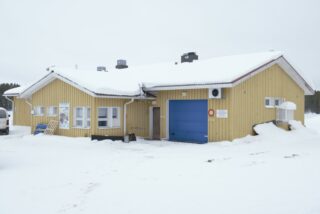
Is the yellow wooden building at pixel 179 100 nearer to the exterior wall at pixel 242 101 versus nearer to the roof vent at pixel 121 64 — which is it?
the exterior wall at pixel 242 101

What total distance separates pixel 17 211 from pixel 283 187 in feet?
18.1

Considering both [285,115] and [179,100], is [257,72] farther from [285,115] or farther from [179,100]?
[179,100]

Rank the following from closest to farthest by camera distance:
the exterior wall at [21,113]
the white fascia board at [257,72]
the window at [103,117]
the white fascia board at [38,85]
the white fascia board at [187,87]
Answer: the white fascia board at [187,87] → the white fascia board at [257,72] → the window at [103,117] → the white fascia board at [38,85] → the exterior wall at [21,113]

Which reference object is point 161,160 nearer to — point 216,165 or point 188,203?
point 216,165

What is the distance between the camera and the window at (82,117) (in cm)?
1959

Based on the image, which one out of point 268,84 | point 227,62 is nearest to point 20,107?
point 227,62

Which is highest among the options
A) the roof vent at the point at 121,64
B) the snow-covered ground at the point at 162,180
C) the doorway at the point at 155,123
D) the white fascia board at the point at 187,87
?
the roof vent at the point at 121,64

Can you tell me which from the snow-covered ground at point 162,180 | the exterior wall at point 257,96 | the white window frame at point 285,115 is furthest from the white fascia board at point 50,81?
the white window frame at point 285,115

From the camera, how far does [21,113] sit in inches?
1163

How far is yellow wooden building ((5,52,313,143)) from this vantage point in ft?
58.5

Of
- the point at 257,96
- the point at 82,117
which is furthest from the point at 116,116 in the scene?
the point at 257,96

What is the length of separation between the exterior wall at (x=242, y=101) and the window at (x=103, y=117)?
2.94 meters

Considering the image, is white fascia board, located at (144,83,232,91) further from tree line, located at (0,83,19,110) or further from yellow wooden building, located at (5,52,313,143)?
tree line, located at (0,83,19,110)

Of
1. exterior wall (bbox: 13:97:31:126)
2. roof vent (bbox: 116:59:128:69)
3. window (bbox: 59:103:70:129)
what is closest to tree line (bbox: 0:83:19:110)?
exterior wall (bbox: 13:97:31:126)
